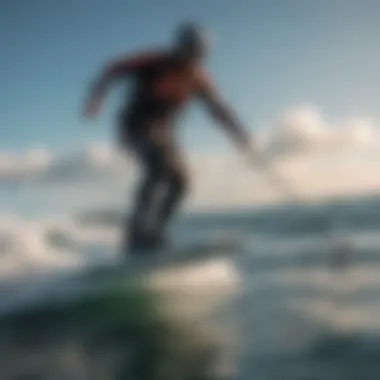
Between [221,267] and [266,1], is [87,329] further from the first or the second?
[266,1]

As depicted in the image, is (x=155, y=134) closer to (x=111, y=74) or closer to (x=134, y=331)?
(x=111, y=74)

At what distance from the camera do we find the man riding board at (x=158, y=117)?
1282 mm

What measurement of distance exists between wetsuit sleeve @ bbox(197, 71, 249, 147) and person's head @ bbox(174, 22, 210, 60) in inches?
1.5

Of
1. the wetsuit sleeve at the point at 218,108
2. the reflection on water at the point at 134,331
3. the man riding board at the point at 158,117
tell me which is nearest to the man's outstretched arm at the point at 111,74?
the man riding board at the point at 158,117

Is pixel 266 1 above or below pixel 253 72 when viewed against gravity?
above

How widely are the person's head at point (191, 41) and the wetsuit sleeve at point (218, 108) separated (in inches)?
1.5

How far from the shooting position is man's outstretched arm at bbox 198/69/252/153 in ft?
4.27

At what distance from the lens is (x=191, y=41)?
1307mm

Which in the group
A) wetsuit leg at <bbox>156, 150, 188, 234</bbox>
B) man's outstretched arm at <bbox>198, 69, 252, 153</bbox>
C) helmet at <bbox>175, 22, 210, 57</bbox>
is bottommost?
wetsuit leg at <bbox>156, 150, 188, 234</bbox>

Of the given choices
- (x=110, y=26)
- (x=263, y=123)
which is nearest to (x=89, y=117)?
(x=110, y=26)

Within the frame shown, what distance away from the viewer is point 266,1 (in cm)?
137

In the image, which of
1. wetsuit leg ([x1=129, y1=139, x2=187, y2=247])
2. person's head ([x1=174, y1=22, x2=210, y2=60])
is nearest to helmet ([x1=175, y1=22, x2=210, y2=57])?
person's head ([x1=174, y1=22, x2=210, y2=60])

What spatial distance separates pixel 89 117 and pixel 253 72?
0.32m

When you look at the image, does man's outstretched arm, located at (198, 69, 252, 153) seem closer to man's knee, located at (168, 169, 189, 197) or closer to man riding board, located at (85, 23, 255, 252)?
man riding board, located at (85, 23, 255, 252)
